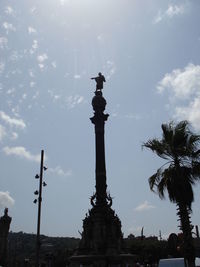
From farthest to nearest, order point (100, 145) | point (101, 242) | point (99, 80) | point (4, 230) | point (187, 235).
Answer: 1. point (4, 230)
2. point (99, 80)
3. point (100, 145)
4. point (101, 242)
5. point (187, 235)

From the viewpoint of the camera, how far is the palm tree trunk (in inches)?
603

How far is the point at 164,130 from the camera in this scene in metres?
17.8

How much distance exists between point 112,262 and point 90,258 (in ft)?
6.56

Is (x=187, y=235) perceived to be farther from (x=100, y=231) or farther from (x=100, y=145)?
(x=100, y=145)

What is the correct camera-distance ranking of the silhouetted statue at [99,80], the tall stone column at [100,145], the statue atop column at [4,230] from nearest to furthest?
the tall stone column at [100,145]
the silhouetted statue at [99,80]
the statue atop column at [4,230]

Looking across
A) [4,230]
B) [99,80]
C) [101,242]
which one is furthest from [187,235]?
[4,230]

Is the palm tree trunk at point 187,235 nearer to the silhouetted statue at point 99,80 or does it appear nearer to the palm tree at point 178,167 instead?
the palm tree at point 178,167

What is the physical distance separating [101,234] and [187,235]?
19.7m

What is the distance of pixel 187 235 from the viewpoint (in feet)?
50.8

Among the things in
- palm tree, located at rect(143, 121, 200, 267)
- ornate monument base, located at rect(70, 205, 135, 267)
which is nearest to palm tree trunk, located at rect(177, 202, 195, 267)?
palm tree, located at rect(143, 121, 200, 267)

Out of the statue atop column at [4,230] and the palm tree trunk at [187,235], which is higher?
the statue atop column at [4,230]

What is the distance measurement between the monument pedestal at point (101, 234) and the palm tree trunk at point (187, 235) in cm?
1733

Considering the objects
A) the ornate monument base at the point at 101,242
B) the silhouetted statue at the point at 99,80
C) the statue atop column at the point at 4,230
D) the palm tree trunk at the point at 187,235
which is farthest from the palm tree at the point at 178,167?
the statue atop column at the point at 4,230

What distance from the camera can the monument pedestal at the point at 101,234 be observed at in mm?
32094
